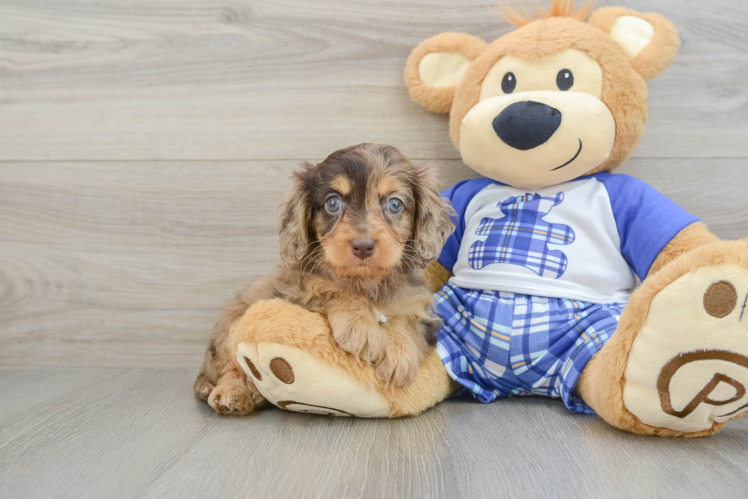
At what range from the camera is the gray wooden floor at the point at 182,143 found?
1870mm

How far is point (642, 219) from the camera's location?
1.51m

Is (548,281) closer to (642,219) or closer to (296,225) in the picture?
(642,219)

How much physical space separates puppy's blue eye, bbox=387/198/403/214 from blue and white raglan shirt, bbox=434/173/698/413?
1.08 ft

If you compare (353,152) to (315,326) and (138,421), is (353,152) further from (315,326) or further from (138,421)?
(138,421)

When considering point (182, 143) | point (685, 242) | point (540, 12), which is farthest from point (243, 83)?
point (685, 242)

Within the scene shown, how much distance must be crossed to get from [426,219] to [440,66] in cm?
62

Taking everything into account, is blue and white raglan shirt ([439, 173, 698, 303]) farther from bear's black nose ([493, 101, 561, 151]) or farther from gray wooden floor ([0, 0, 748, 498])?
gray wooden floor ([0, 0, 748, 498])

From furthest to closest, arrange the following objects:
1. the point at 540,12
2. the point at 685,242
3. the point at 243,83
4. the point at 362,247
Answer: the point at 243,83 < the point at 540,12 < the point at 685,242 < the point at 362,247

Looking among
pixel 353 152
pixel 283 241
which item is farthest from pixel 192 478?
pixel 353 152

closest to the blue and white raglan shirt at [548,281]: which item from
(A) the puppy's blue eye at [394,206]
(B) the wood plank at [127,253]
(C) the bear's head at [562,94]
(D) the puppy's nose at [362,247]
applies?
(C) the bear's head at [562,94]

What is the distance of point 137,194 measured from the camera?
204cm

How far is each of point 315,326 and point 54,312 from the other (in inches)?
53.1

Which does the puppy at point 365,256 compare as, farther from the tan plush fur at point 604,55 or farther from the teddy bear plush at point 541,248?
the tan plush fur at point 604,55

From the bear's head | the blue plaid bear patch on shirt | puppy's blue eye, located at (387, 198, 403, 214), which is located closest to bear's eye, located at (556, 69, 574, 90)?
the bear's head
